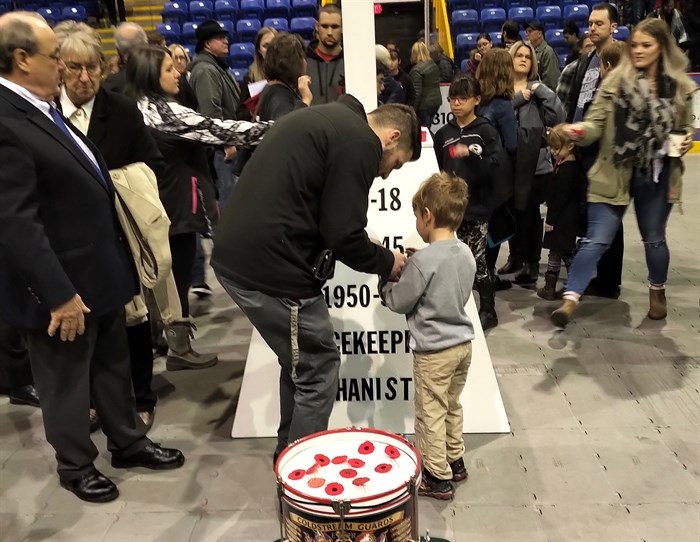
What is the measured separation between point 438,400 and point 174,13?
36.7 feet

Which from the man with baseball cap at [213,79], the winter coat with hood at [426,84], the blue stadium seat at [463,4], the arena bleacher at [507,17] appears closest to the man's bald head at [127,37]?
the man with baseball cap at [213,79]

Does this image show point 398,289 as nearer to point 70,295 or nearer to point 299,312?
point 299,312

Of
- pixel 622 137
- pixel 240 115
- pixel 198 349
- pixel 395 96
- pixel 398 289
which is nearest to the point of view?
pixel 398 289

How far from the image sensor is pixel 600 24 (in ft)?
15.0

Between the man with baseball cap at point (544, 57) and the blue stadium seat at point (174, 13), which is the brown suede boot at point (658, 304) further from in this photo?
the blue stadium seat at point (174, 13)

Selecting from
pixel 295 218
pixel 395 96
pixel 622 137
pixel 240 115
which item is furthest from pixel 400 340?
pixel 395 96

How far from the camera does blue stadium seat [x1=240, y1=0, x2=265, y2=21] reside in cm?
1220

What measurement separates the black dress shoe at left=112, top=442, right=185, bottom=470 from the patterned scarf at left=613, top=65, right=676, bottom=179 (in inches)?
102

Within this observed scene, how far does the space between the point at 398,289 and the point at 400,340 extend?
59 centimetres

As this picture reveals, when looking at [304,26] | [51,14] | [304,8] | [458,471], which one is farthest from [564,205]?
[51,14]

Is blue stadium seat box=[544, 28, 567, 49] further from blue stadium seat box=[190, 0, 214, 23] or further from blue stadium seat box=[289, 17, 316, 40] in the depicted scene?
blue stadium seat box=[190, 0, 214, 23]

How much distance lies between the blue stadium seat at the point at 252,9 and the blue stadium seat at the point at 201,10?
565 mm

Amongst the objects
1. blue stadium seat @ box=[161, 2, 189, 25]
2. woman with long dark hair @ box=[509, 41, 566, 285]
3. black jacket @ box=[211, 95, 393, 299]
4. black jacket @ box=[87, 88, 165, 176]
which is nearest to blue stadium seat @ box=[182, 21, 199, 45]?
blue stadium seat @ box=[161, 2, 189, 25]

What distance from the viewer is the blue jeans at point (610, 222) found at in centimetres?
379
